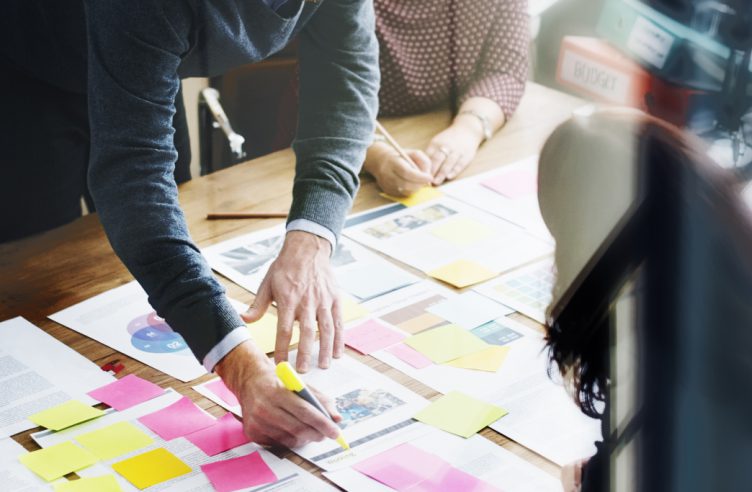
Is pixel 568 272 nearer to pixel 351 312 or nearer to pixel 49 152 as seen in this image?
pixel 351 312

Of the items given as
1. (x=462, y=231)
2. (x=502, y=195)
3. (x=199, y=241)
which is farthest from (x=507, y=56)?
(x=199, y=241)

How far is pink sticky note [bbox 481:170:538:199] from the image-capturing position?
5.44ft

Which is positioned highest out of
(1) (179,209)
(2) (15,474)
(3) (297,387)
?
(1) (179,209)

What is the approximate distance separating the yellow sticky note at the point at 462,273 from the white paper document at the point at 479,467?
358 millimetres

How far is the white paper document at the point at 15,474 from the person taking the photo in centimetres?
99

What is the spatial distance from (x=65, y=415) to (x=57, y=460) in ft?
0.27

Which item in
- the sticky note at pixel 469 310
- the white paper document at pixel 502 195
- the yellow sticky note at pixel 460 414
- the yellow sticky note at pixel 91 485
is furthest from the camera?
the white paper document at pixel 502 195

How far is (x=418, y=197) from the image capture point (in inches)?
65.6

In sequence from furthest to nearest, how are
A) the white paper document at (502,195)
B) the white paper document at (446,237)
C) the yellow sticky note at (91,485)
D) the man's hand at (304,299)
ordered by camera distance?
the white paper document at (502,195)
the white paper document at (446,237)
the man's hand at (304,299)
the yellow sticky note at (91,485)

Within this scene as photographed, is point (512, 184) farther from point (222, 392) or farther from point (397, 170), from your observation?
point (222, 392)

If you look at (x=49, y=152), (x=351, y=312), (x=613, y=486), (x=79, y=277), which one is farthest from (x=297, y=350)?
(x=49, y=152)

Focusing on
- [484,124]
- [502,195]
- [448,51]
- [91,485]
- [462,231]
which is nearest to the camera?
[91,485]

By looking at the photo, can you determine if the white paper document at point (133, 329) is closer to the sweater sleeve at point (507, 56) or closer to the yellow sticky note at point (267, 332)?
the yellow sticky note at point (267, 332)

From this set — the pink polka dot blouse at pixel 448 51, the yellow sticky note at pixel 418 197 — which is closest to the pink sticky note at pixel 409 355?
the yellow sticky note at pixel 418 197
